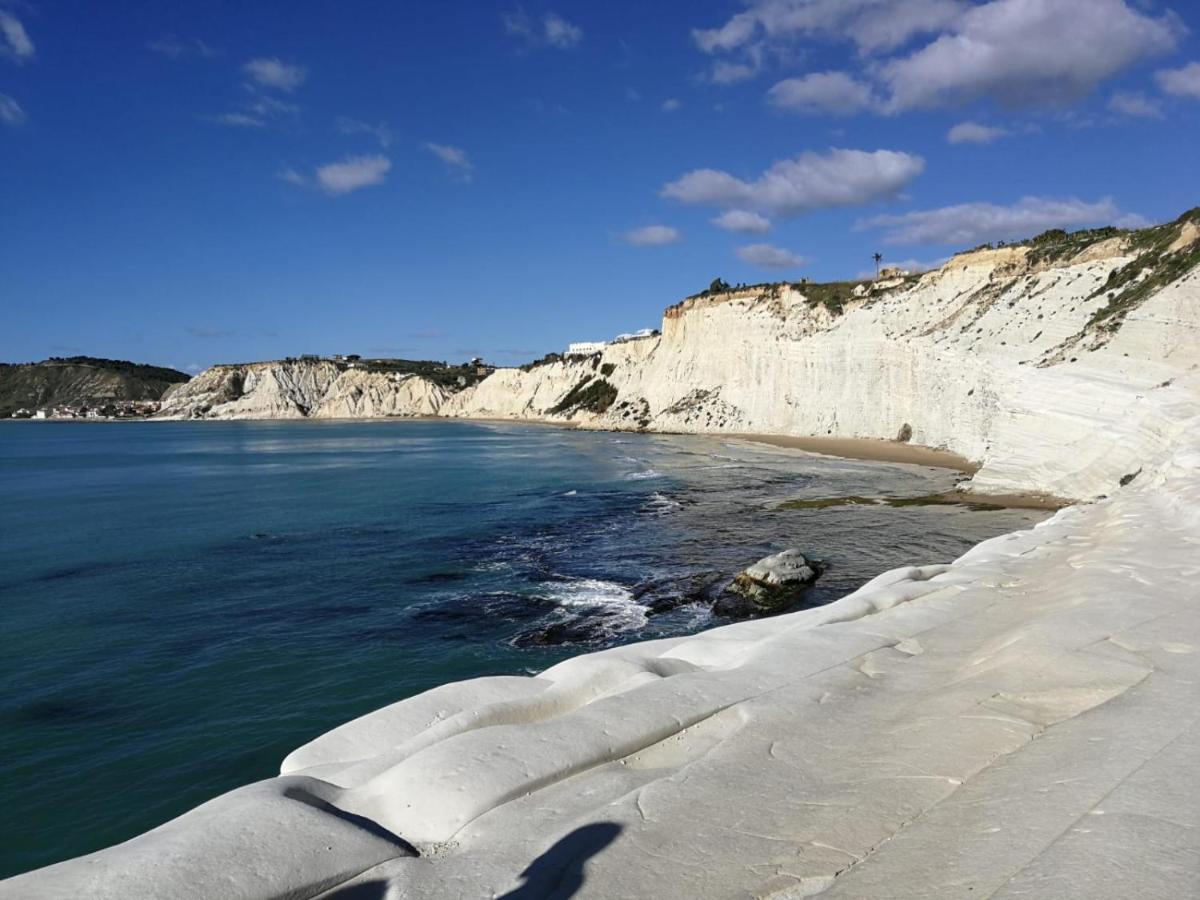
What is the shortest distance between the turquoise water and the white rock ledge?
4123mm

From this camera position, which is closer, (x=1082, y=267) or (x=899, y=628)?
(x=899, y=628)

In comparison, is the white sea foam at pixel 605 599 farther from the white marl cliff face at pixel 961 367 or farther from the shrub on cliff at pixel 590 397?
the shrub on cliff at pixel 590 397

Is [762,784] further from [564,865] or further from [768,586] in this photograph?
[768,586]

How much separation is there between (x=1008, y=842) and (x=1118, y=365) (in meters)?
27.7

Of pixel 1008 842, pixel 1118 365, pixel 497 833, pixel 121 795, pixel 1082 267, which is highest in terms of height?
pixel 1082 267

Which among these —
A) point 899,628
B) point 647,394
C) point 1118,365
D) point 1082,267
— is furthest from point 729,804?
point 647,394

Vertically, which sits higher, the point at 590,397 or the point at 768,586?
the point at 590,397

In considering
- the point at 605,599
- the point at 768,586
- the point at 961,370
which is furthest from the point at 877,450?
the point at 605,599

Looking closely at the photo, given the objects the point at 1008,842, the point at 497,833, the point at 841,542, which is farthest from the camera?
the point at 841,542

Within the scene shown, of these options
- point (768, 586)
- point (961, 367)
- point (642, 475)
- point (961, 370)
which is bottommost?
point (768, 586)

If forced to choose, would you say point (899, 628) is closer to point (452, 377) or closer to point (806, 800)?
point (806, 800)

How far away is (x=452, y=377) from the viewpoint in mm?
169125

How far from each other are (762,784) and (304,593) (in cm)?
1436

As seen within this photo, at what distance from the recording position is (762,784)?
4.83 m
